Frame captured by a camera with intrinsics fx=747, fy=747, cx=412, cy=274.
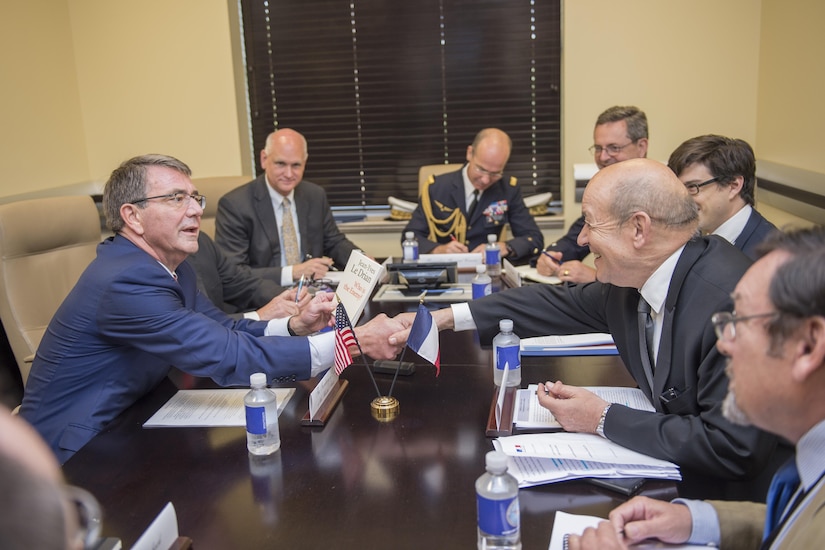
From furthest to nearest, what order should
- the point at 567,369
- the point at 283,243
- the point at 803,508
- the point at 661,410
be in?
the point at 283,243, the point at 567,369, the point at 661,410, the point at 803,508

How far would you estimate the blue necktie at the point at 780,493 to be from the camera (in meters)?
1.20

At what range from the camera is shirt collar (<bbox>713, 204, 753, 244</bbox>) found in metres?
2.66

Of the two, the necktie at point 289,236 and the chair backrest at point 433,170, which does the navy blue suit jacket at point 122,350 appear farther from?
the chair backrest at point 433,170

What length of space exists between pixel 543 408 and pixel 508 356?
0.18 meters

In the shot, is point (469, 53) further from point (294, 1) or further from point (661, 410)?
point (661, 410)

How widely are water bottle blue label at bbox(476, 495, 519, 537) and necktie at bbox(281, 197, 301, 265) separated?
312 cm

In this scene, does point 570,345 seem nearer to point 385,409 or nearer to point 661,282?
point 661,282

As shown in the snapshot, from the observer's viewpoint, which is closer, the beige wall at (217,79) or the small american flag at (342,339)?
the small american flag at (342,339)

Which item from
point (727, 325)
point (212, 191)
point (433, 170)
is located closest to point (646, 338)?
point (727, 325)

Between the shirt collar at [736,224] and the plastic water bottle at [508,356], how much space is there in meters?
1.09

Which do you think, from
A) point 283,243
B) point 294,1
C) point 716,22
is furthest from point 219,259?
point 716,22

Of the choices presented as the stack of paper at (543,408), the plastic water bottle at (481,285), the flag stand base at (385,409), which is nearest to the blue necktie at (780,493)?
the stack of paper at (543,408)

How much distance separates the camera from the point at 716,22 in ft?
14.9

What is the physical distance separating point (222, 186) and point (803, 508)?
3.81m
